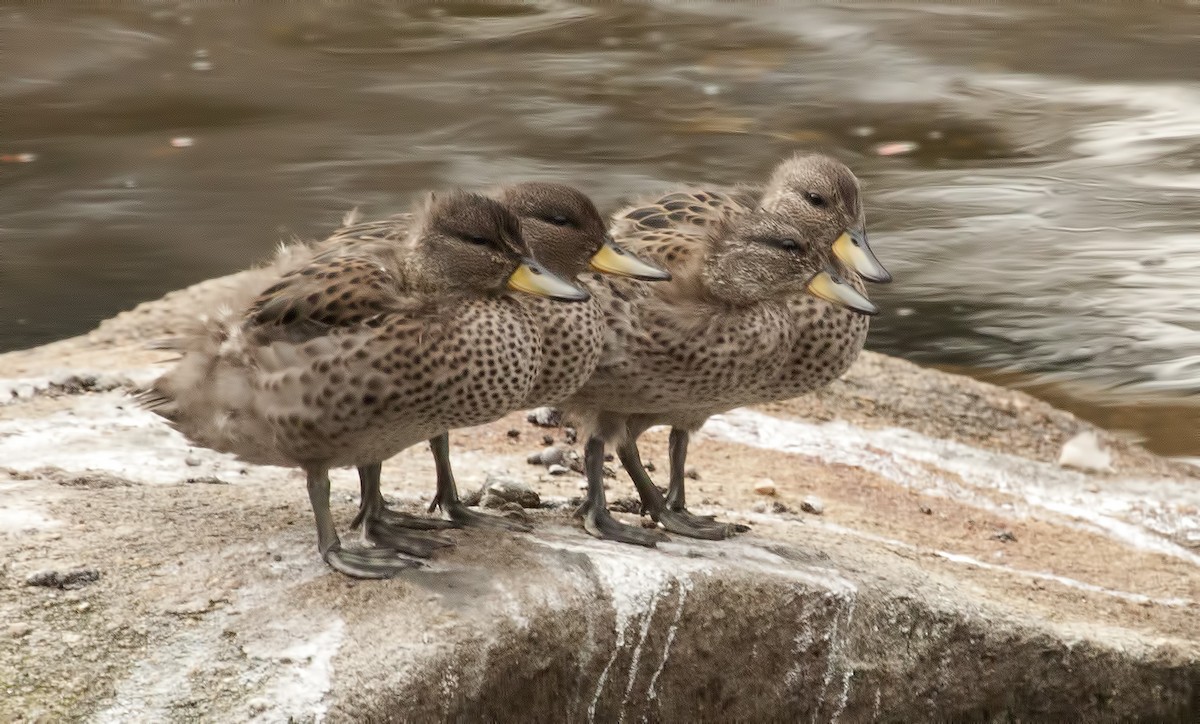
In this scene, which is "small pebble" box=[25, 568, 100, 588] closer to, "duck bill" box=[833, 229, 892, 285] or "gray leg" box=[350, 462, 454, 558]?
"gray leg" box=[350, 462, 454, 558]

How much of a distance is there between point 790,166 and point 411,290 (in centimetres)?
146

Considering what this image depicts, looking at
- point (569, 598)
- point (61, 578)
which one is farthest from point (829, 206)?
point (61, 578)

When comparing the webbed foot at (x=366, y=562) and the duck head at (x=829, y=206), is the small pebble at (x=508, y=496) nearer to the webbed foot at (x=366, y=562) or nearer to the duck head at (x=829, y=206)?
the webbed foot at (x=366, y=562)

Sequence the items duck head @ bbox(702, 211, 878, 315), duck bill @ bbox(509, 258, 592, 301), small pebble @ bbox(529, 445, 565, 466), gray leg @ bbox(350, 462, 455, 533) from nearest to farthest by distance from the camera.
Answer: duck bill @ bbox(509, 258, 592, 301) < gray leg @ bbox(350, 462, 455, 533) < duck head @ bbox(702, 211, 878, 315) < small pebble @ bbox(529, 445, 565, 466)

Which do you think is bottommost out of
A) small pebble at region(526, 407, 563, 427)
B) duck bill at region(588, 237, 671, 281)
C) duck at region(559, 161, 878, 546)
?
small pebble at region(526, 407, 563, 427)

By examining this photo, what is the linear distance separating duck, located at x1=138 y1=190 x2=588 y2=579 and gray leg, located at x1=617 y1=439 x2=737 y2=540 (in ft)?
2.81

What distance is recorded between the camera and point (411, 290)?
480 cm

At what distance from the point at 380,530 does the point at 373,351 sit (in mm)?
726

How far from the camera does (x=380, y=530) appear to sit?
511 centimetres

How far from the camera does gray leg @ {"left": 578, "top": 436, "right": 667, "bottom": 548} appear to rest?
535cm

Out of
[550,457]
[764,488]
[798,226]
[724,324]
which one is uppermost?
[798,226]

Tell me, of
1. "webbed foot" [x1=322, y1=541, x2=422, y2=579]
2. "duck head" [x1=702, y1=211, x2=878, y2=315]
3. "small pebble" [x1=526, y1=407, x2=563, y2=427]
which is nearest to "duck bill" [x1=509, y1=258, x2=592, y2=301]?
"duck head" [x1=702, y1=211, x2=878, y2=315]

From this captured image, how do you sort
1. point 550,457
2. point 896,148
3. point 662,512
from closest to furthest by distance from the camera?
point 662,512
point 550,457
point 896,148

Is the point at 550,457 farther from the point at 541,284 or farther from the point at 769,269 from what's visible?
the point at 541,284
